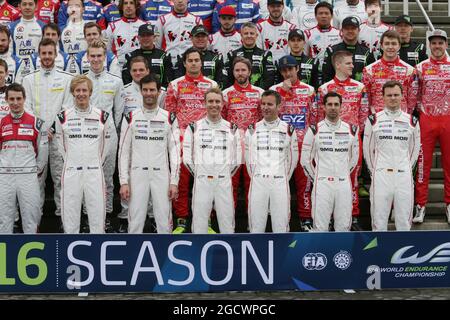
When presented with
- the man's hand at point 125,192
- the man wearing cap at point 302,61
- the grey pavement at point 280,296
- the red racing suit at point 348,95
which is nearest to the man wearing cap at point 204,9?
the man wearing cap at point 302,61

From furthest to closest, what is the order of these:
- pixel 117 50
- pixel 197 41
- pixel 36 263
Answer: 1. pixel 117 50
2. pixel 197 41
3. pixel 36 263

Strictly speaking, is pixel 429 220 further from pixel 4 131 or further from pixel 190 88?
pixel 4 131

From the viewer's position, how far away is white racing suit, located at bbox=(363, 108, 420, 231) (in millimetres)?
10086

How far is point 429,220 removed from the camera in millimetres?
10992

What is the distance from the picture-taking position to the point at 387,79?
1099cm

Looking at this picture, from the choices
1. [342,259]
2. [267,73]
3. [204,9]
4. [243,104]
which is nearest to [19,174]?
[243,104]

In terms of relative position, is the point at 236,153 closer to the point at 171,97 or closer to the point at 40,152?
the point at 171,97

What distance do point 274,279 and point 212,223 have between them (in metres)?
2.02

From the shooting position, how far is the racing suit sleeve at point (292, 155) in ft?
33.4

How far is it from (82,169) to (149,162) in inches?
31.4

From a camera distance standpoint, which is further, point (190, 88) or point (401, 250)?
point (190, 88)

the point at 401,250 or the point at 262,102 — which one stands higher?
the point at 262,102
